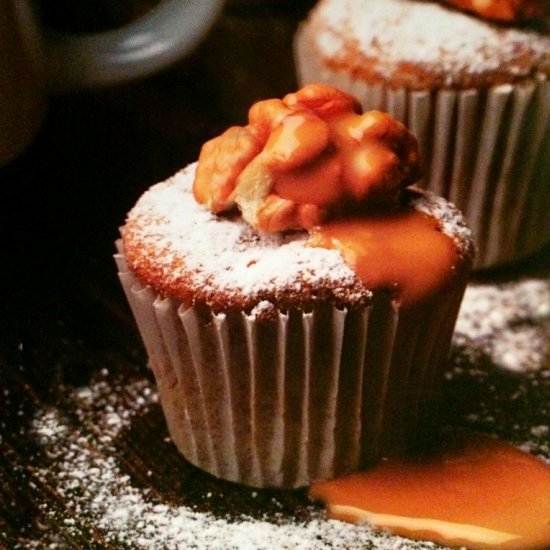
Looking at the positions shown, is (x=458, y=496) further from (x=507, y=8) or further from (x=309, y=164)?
(x=507, y=8)

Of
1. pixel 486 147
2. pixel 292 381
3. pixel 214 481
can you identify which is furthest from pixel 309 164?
pixel 486 147

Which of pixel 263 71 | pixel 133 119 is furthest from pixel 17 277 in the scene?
pixel 263 71

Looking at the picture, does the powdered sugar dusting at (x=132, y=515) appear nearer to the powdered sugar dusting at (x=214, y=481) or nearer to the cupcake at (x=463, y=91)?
the powdered sugar dusting at (x=214, y=481)

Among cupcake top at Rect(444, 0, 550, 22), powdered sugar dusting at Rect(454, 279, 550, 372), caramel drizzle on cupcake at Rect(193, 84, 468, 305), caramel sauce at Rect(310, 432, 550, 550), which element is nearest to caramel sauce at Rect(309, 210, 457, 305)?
caramel drizzle on cupcake at Rect(193, 84, 468, 305)

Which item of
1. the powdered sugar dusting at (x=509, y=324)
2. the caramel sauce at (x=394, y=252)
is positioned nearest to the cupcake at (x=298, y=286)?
the caramel sauce at (x=394, y=252)

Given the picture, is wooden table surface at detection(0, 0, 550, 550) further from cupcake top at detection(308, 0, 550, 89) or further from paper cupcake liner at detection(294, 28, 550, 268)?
cupcake top at detection(308, 0, 550, 89)

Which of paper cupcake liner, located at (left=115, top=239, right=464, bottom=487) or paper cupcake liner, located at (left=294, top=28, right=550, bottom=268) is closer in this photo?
paper cupcake liner, located at (left=115, top=239, right=464, bottom=487)

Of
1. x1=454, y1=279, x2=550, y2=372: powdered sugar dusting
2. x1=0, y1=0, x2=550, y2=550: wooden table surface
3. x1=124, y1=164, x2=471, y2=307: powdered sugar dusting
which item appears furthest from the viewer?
x1=454, y1=279, x2=550, y2=372: powdered sugar dusting
